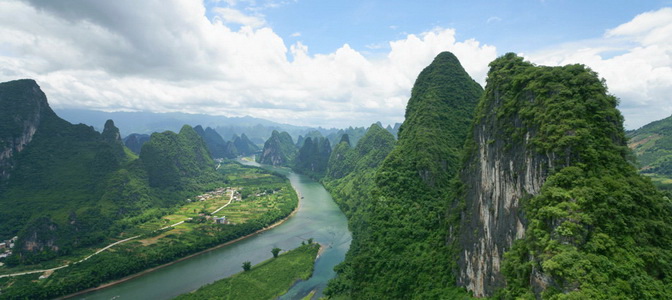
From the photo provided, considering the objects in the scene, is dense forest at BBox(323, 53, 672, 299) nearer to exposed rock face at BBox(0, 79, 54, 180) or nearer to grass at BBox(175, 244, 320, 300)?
grass at BBox(175, 244, 320, 300)

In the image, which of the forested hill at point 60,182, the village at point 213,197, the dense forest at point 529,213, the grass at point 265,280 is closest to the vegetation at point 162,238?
the village at point 213,197

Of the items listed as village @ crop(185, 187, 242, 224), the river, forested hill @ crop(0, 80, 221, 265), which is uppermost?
forested hill @ crop(0, 80, 221, 265)

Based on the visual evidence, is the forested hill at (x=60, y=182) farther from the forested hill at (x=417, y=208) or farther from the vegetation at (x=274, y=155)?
the vegetation at (x=274, y=155)

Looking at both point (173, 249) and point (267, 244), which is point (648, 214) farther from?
point (173, 249)

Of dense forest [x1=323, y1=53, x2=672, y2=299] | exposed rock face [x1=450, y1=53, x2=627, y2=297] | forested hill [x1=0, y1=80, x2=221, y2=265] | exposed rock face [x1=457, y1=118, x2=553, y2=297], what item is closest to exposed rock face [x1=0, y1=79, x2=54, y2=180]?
forested hill [x1=0, y1=80, x2=221, y2=265]

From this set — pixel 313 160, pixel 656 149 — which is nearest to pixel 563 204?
pixel 656 149

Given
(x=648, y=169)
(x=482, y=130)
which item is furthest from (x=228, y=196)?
(x=648, y=169)
